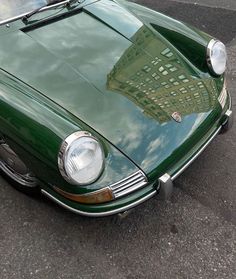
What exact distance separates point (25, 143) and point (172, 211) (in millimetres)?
1180

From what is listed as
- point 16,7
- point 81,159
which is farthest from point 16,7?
point 81,159

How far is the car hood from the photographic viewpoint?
2445 mm

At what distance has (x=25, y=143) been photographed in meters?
2.34

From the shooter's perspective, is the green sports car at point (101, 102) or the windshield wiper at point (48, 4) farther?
the windshield wiper at point (48, 4)

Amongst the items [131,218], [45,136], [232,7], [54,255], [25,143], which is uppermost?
[232,7]

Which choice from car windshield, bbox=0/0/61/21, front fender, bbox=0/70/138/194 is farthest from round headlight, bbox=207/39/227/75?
car windshield, bbox=0/0/61/21

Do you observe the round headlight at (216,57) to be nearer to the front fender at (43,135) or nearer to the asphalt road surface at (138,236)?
the asphalt road surface at (138,236)

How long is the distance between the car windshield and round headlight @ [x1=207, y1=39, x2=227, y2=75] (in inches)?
55.9

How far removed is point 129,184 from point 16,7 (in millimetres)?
1793

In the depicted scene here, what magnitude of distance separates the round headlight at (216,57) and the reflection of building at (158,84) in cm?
17

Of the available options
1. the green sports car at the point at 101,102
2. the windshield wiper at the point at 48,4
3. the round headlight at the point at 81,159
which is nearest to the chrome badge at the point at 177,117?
the green sports car at the point at 101,102

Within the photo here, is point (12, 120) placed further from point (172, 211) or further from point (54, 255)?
point (172, 211)

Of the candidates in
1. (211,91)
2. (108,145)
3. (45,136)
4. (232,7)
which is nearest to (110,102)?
(108,145)

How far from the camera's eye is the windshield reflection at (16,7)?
9.98 feet
